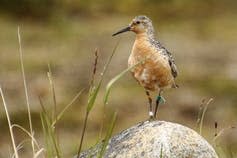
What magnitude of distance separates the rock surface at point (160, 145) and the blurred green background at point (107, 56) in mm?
9137

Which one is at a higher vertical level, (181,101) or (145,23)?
(145,23)

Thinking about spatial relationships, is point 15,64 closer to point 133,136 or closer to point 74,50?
point 74,50

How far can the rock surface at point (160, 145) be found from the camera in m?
7.73

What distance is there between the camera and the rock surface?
7.73m

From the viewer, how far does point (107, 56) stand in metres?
24.4

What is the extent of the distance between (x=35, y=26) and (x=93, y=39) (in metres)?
1.63

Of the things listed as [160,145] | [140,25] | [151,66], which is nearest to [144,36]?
[140,25]

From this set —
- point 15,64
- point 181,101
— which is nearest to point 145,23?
point 181,101

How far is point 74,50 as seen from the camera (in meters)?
25.5

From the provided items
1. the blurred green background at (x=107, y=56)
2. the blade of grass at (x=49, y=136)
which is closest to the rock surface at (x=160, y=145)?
the blade of grass at (x=49, y=136)

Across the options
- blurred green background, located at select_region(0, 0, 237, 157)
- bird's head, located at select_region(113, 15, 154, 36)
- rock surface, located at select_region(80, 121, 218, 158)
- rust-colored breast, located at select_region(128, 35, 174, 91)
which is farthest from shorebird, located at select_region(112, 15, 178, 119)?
blurred green background, located at select_region(0, 0, 237, 157)

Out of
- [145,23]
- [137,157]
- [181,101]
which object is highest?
[145,23]

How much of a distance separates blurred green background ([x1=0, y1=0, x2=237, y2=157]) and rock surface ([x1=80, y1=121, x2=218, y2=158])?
9.14 metres

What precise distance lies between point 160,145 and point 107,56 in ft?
54.6
